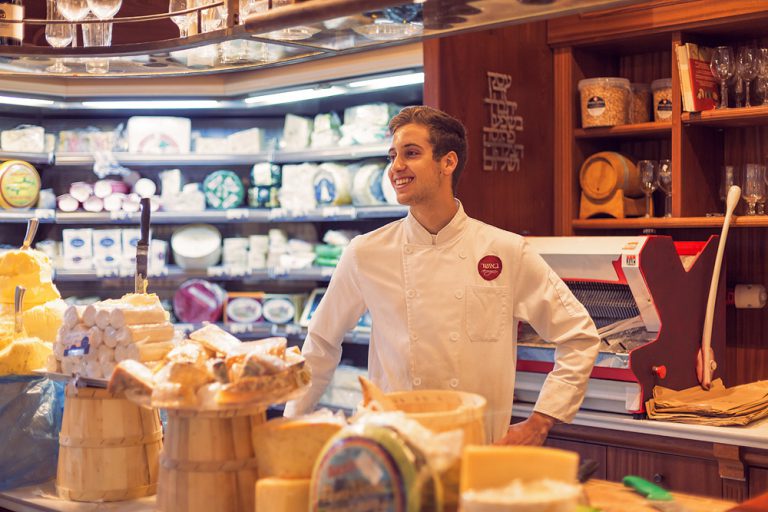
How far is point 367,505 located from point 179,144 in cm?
424

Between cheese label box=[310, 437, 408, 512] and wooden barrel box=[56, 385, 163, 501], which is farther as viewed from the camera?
wooden barrel box=[56, 385, 163, 501]

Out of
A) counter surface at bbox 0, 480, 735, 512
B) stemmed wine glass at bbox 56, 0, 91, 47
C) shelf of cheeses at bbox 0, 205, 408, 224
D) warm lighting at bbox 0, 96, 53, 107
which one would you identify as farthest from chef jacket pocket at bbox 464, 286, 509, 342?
warm lighting at bbox 0, 96, 53, 107

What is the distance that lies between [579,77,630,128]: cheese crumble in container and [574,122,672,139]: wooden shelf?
3 cm

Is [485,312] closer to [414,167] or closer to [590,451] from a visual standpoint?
[414,167]

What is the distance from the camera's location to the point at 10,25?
8.87 ft

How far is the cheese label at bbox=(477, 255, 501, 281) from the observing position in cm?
260

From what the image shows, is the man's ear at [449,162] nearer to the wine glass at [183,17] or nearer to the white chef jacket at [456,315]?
the white chef jacket at [456,315]

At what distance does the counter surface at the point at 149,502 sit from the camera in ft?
5.85

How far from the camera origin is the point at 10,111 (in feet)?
18.1

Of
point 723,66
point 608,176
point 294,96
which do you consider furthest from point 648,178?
point 294,96

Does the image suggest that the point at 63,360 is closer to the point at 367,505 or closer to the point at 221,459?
the point at 221,459

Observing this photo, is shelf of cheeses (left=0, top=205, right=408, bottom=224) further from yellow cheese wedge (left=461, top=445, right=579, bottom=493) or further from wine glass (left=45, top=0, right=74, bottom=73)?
yellow cheese wedge (left=461, top=445, right=579, bottom=493)

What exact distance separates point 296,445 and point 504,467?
438 mm

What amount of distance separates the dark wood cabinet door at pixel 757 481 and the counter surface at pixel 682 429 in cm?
10
